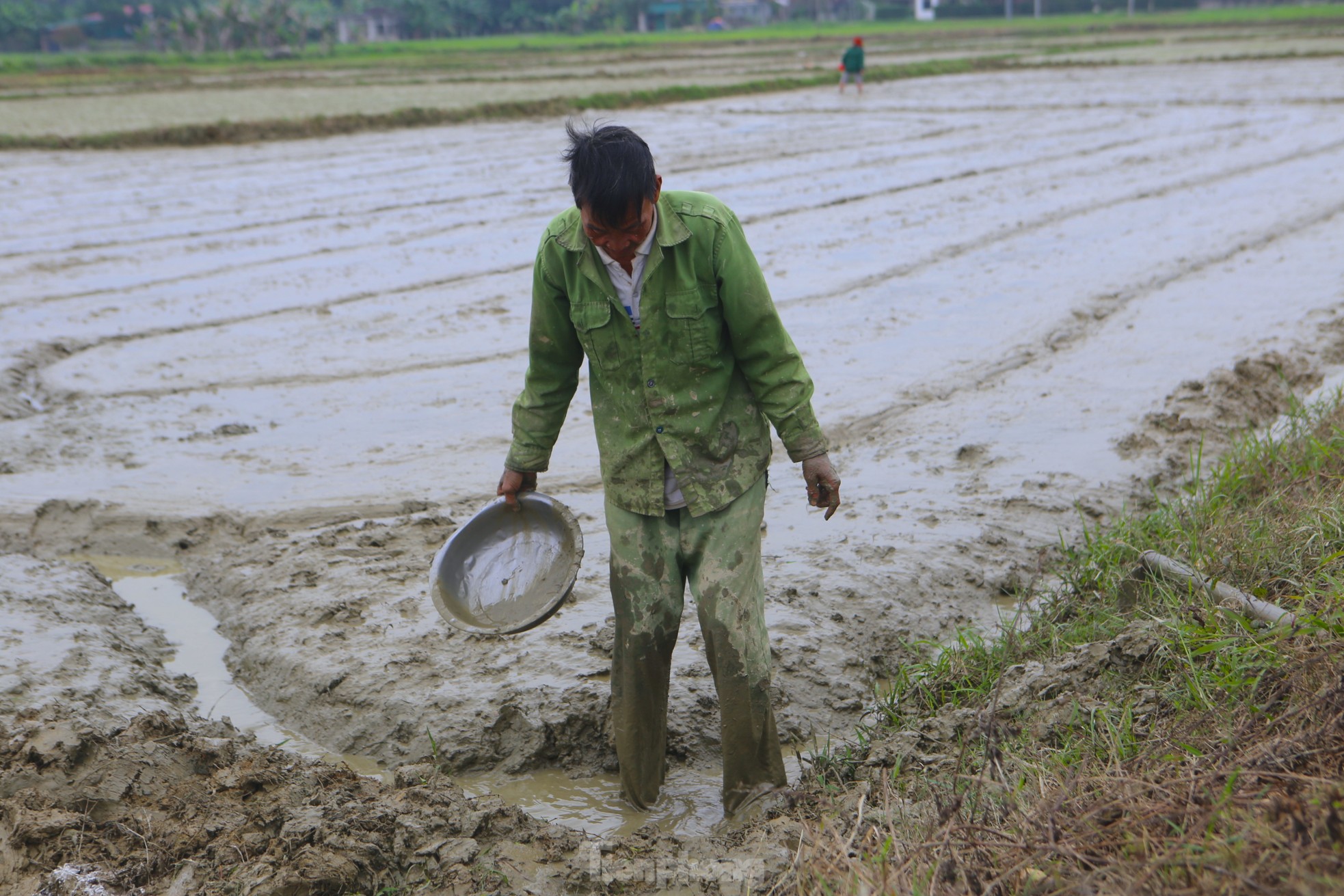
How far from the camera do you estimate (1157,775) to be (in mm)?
2252

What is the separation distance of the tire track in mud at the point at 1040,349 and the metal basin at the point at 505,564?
2.42 m

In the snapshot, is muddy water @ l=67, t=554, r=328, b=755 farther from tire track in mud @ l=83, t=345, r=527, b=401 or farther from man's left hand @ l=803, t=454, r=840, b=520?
tire track in mud @ l=83, t=345, r=527, b=401

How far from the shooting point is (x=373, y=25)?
73000 millimetres

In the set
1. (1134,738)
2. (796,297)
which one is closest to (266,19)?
(796,297)

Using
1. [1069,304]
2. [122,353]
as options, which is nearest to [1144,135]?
[1069,304]

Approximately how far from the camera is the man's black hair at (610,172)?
232 cm

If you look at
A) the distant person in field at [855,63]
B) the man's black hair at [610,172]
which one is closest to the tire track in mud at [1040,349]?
the man's black hair at [610,172]

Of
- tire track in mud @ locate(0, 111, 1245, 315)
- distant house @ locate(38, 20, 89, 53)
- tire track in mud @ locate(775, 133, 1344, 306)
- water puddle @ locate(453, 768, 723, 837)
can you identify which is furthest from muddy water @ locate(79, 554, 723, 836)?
distant house @ locate(38, 20, 89, 53)

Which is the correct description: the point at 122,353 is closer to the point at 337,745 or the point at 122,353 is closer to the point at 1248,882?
the point at 337,745

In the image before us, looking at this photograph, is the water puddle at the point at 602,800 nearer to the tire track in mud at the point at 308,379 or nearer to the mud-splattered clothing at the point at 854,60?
the tire track in mud at the point at 308,379

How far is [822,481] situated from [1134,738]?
0.92 metres

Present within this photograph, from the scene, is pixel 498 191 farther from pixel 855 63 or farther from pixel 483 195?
pixel 855 63

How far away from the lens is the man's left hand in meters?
2.68

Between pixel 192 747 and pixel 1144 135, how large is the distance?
14.0m
